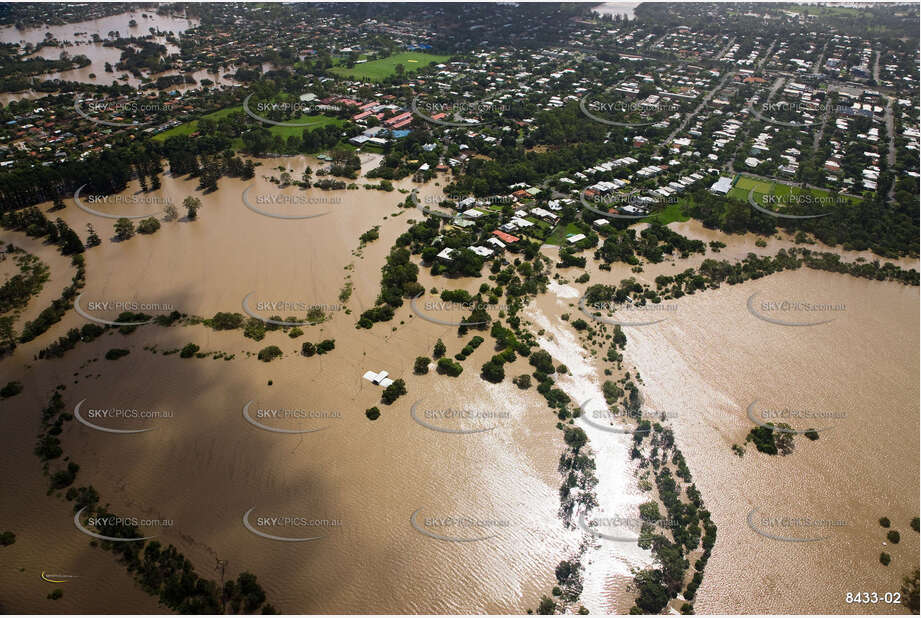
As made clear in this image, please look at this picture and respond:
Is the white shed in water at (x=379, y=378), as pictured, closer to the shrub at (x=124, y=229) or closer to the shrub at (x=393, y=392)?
the shrub at (x=393, y=392)

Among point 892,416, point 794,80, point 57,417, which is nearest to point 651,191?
point 892,416

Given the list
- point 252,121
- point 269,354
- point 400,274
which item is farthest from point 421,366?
point 252,121

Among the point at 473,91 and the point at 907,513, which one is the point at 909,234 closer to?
the point at 907,513

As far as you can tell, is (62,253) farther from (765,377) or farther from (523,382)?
(765,377)

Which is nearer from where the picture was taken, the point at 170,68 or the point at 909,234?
the point at 909,234

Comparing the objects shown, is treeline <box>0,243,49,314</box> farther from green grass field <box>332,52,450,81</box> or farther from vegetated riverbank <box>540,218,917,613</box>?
green grass field <box>332,52,450,81</box>

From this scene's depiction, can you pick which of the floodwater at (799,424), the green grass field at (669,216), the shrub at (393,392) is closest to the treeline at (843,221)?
the green grass field at (669,216)
